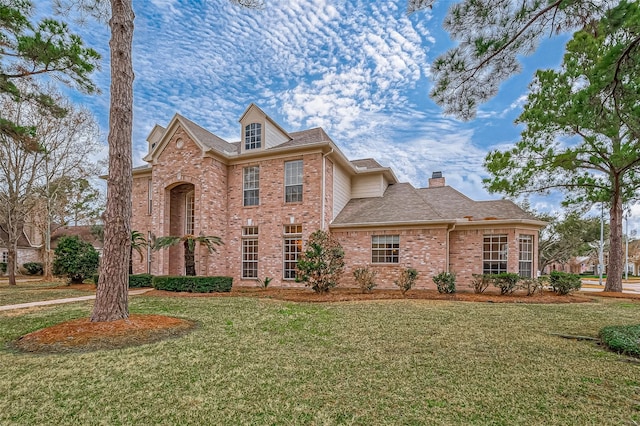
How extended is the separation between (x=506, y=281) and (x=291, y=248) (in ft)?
28.6

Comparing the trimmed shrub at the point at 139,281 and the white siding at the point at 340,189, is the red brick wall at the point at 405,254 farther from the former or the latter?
the trimmed shrub at the point at 139,281

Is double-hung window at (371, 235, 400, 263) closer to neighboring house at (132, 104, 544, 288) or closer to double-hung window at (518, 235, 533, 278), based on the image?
neighboring house at (132, 104, 544, 288)

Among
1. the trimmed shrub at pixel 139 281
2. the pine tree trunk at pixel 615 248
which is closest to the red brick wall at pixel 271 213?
the trimmed shrub at pixel 139 281

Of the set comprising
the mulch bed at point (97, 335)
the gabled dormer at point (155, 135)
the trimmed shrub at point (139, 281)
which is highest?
the gabled dormer at point (155, 135)

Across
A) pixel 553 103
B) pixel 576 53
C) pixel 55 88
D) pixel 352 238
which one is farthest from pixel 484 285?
pixel 55 88

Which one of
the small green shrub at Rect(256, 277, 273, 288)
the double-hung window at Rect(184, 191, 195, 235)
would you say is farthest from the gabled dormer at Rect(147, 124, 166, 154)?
the small green shrub at Rect(256, 277, 273, 288)

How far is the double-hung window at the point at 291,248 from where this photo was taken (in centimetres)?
1405

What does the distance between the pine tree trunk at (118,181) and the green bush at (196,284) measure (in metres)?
6.13

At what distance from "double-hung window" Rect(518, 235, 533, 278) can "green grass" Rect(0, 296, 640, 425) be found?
7113 mm

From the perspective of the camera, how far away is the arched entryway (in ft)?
53.0

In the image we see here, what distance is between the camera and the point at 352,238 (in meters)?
14.1

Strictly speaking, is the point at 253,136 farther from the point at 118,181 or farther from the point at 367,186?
the point at 118,181

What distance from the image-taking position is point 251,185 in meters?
15.0

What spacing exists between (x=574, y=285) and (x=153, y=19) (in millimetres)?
17977
